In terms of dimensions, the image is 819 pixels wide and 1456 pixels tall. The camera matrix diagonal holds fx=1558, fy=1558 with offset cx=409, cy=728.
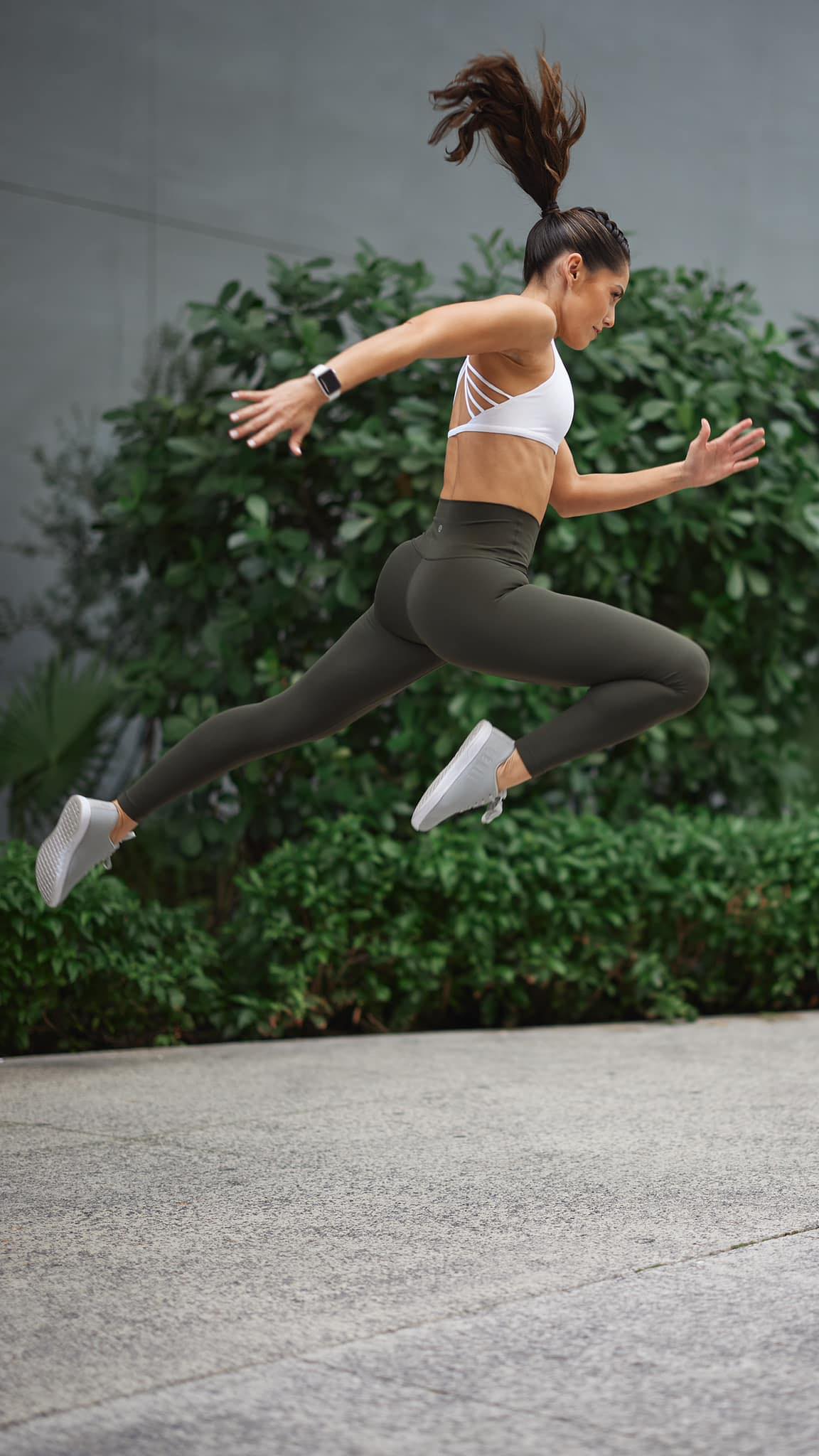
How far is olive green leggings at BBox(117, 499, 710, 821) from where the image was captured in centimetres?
336

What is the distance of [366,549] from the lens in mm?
6215

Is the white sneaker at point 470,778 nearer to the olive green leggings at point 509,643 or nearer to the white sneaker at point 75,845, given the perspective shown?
the olive green leggings at point 509,643


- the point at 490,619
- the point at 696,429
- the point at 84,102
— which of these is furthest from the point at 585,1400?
the point at 84,102

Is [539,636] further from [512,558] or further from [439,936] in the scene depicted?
[439,936]

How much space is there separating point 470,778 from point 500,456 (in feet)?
2.38

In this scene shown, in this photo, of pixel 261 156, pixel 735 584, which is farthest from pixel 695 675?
pixel 261 156

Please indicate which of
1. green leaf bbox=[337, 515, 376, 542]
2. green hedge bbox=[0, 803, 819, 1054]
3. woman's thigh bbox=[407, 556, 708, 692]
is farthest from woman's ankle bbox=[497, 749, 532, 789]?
green leaf bbox=[337, 515, 376, 542]

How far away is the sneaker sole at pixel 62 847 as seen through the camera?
3.94 meters

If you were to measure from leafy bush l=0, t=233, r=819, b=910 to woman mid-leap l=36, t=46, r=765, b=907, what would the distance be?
244cm

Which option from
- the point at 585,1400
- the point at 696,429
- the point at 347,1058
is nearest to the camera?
the point at 585,1400

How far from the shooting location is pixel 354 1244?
2990 mm

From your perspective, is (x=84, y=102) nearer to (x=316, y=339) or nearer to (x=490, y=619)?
(x=316, y=339)

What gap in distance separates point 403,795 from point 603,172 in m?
4.25

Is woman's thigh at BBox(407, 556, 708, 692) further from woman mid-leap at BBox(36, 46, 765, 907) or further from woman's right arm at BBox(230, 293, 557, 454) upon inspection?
woman's right arm at BBox(230, 293, 557, 454)
